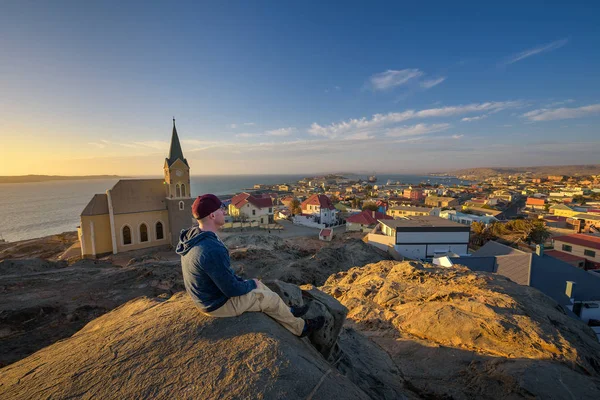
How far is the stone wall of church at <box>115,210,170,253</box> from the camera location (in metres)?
23.6

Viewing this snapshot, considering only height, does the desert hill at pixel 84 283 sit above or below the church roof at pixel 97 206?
below

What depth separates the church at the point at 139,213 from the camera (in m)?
22.8

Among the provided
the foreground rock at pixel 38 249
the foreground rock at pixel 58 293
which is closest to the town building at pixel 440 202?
the foreground rock at pixel 58 293

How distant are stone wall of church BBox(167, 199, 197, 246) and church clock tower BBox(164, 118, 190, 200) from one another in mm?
530

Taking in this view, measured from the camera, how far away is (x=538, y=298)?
8.24 metres

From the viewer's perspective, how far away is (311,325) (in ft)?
14.3

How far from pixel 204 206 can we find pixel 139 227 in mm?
25431

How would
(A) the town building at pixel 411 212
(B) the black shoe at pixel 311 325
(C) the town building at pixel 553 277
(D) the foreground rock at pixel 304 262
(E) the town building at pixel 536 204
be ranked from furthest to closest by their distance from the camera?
(E) the town building at pixel 536 204 → (A) the town building at pixel 411 212 → (D) the foreground rock at pixel 304 262 → (C) the town building at pixel 553 277 → (B) the black shoe at pixel 311 325

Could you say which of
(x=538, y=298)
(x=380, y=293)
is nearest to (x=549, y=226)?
(x=538, y=298)

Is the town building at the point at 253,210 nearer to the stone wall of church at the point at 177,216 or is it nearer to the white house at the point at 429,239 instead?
the stone wall of church at the point at 177,216

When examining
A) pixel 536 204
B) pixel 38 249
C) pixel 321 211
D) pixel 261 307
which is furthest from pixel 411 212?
pixel 38 249

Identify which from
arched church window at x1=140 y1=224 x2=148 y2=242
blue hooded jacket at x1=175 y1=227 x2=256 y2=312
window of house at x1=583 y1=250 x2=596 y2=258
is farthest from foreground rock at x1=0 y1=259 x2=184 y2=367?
window of house at x1=583 y1=250 x2=596 y2=258

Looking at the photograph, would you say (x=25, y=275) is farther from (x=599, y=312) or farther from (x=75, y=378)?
(x=599, y=312)

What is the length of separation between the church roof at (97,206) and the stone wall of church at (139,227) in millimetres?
1279
